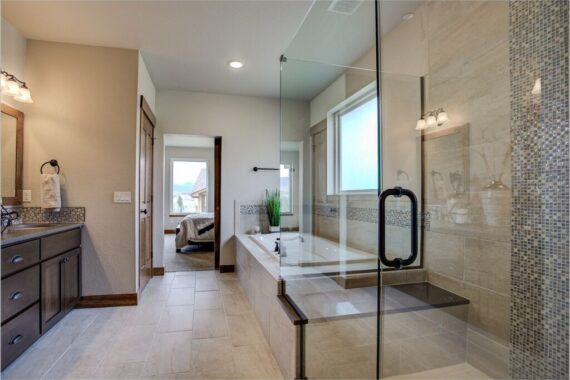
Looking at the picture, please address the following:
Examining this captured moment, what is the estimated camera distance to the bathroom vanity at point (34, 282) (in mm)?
1789

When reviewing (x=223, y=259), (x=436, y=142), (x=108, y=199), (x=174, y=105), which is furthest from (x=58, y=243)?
(x=436, y=142)

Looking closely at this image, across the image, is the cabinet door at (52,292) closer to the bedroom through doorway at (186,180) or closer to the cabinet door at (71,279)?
the cabinet door at (71,279)

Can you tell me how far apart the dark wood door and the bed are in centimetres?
165

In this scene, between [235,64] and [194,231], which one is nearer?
[235,64]

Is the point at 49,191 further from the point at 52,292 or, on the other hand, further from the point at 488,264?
the point at 488,264

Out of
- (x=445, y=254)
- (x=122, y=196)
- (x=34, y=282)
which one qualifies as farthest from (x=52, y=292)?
(x=445, y=254)

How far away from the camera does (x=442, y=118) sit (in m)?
1.93

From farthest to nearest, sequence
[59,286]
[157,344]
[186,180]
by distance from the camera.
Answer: [186,180], [59,286], [157,344]

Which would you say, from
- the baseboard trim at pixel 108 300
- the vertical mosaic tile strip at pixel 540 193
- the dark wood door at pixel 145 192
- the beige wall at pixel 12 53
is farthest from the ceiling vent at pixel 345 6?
the baseboard trim at pixel 108 300

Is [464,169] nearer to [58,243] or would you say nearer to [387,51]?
[387,51]

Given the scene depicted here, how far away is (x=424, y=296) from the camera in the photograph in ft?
6.10

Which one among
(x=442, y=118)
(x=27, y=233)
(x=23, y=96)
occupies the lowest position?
(x=27, y=233)

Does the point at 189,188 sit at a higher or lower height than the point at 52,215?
higher

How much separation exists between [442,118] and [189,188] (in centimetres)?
730
